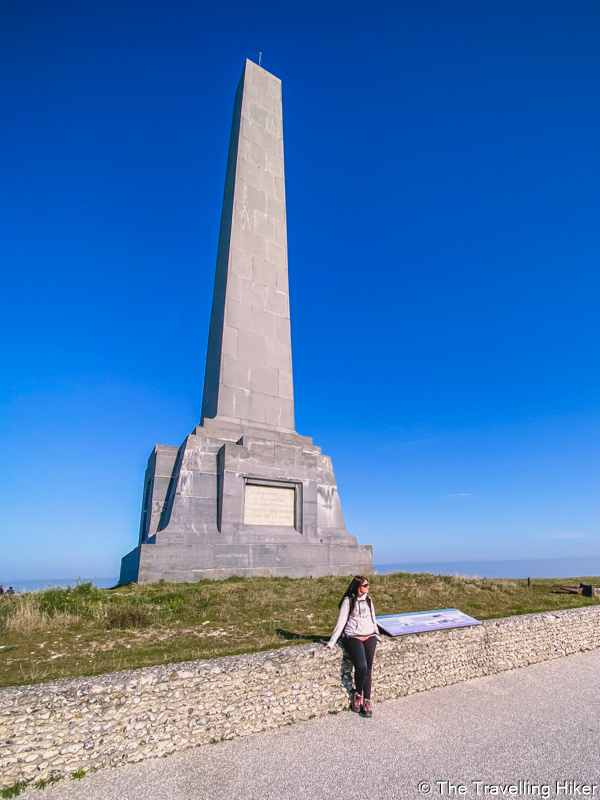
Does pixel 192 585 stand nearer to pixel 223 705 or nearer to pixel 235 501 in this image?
pixel 235 501

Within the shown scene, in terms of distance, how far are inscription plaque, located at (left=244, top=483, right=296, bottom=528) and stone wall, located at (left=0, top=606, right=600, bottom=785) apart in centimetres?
906

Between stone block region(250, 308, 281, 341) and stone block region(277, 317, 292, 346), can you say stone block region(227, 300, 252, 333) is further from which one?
stone block region(277, 317, 292, 346)

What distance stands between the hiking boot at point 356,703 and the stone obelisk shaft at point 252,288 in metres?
12.1

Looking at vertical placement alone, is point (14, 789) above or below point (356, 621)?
below

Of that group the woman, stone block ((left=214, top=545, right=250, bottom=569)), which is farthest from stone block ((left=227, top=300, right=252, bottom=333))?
the woman

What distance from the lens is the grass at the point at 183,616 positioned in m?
7.03

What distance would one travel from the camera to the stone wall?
4891 millimetres

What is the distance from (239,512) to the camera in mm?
15664

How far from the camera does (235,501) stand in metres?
15.7

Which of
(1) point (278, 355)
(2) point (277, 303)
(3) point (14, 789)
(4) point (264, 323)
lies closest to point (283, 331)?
(4) point (264, 323)

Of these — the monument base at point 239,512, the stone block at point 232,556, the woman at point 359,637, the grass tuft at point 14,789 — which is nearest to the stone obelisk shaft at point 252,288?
the monument base at point 239,512

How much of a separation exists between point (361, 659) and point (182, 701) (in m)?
2.52

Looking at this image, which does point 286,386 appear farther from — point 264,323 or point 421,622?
point 421,622

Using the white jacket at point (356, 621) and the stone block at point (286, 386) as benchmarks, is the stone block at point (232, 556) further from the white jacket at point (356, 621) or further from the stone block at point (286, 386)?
the white jacket at point (356, 621)
